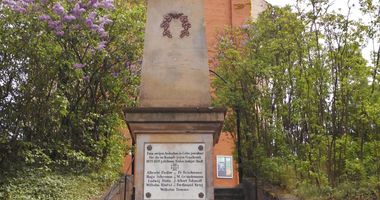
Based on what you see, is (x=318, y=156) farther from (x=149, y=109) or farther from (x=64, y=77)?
(x=64, y=77)

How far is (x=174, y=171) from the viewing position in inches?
273

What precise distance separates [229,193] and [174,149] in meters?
8.42

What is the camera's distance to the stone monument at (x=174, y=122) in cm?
690

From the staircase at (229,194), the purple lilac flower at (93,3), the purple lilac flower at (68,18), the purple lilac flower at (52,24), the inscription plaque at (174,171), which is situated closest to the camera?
the inscription plaque at (174,171)

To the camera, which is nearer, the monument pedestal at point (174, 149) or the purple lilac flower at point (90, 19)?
the monument pedestal at point (174, 149)

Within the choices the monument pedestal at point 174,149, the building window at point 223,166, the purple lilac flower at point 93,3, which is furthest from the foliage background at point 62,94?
the building window at point 223,166

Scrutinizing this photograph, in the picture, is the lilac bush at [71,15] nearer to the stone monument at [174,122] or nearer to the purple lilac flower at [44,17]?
the purple lilac flower at [44,17]

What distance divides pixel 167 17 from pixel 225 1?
2363cm

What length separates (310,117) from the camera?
12.2 meters

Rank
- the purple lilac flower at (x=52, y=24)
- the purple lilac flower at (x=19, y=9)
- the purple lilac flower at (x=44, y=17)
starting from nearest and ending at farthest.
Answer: the purple lilac flower at (x=19, y=9), the purple lilac flower at (x=44, y=17), the purple lilac flower at (x=52, y=24)

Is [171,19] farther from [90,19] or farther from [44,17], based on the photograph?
[90,19]

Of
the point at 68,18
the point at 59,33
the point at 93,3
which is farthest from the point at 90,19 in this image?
the point at 59,33

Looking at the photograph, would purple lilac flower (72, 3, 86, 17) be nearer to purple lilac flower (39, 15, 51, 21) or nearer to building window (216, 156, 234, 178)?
purple lilac flower (39, 15, 51, 21)

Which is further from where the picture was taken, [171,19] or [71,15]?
[71,15]
